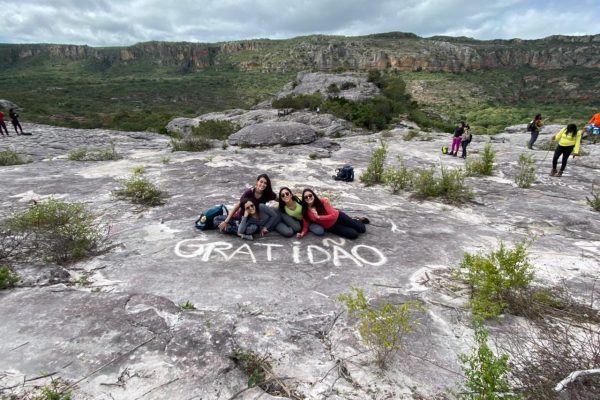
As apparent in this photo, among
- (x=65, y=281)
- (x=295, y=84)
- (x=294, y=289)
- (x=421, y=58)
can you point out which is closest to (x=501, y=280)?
(x=294, y=289)

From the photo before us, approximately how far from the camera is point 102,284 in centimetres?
388

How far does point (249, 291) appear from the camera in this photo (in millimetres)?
3844

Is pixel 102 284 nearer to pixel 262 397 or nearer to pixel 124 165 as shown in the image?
pixel 262 397

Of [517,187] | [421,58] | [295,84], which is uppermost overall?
[421,58]

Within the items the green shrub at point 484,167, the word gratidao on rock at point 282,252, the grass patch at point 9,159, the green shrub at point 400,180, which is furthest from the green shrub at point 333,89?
the word gratidao on rock at point 282,252

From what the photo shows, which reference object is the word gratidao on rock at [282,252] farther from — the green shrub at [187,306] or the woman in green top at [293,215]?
the green shrub at [187,306]

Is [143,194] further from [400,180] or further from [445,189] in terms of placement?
[445,189]

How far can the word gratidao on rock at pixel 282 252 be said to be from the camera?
466cm

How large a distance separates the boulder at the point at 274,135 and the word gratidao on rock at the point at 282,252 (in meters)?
9.68

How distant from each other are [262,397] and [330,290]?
158 centimetres

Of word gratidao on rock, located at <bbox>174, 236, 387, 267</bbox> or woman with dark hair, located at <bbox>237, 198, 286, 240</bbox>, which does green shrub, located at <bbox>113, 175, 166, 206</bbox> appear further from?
woman with dark hair, located at <bbox>237, 198, 286, 240</bbox>

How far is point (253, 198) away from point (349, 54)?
245 ft

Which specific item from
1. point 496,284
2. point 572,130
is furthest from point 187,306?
point 572,130

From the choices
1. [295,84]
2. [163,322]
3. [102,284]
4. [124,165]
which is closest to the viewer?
[163,322]
